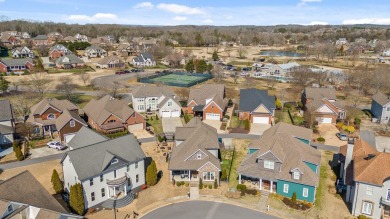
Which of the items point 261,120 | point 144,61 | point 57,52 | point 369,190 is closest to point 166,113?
point 261,120

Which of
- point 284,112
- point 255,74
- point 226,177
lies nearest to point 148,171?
point 226,177

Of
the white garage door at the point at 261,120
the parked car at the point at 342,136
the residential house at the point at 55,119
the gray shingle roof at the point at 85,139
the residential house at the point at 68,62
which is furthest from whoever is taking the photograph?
the residential house at the point at 68,62

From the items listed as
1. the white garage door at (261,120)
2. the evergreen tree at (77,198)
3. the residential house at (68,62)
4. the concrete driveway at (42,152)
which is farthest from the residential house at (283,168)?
the residential house at (68,62)

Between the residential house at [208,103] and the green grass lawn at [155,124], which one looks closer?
the green grass lawn at [155,124]

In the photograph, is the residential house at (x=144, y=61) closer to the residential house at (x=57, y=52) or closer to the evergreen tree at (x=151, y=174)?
the residential house at (x=57, y=52)

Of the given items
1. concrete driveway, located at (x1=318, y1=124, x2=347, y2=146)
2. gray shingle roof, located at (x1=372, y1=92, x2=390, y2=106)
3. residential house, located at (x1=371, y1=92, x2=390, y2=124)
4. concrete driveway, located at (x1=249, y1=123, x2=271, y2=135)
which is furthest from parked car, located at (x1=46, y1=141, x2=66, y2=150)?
gray shingle roof, located at (x1=372, y1=92, x2=390, y2=106)

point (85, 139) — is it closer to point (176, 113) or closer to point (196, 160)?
point (196, 160)
